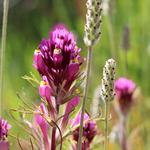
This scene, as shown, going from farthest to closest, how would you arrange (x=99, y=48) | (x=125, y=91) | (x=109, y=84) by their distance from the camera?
(x=99, y=48) < (x=125, y=91) < (x=109, y=84)

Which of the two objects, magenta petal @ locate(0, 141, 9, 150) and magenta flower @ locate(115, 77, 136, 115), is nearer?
A: magenta petal @ locate(0, 141, 9, 150)

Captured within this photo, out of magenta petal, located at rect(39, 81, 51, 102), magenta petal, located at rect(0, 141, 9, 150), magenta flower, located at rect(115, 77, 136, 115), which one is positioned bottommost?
magenta petal, located at rect(0, 141, 9, 150)

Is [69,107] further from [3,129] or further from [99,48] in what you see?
[99,48]

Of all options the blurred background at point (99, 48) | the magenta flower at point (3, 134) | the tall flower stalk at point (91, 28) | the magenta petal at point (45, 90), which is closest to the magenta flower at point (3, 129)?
the magenta flower at point (3, 134)

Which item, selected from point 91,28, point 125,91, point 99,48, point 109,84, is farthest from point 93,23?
point 99,48

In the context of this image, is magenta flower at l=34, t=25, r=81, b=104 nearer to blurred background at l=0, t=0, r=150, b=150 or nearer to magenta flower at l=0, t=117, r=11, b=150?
magenta flower at l=0, t=117, r=11, b=150

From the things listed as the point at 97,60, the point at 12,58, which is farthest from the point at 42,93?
the point at 12,58

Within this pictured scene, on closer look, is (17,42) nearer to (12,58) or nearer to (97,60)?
(12,58)

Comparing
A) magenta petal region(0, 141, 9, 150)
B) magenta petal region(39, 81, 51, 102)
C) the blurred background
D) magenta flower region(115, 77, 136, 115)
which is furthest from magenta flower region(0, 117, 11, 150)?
the blurred background

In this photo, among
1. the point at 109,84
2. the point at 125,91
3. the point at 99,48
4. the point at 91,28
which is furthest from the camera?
the point at 99,48
